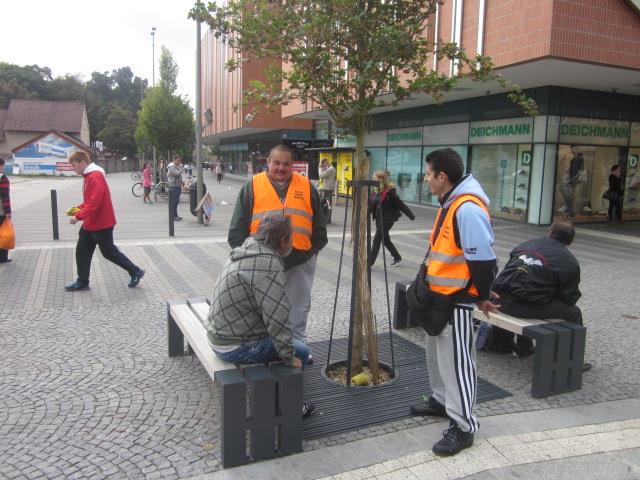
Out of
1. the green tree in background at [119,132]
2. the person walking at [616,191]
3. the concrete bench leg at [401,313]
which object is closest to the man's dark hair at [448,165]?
the concrete bench leg at [401,313]

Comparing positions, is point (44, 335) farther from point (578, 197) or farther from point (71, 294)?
point (578, 197)

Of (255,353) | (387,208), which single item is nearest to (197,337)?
(255,353)

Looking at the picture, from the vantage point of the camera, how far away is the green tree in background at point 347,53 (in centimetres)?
380

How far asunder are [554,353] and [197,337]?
259 centimetres

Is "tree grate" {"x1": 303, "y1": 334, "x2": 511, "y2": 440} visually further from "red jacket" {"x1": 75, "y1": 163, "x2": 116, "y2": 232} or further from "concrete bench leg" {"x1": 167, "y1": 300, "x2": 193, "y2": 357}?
"red jacket" {"x1": 75, "y1": 163, "x2": 116, "y2": 232}

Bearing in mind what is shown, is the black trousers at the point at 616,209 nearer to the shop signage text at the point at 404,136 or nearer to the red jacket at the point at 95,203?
the shop signage text at the point at 404,136

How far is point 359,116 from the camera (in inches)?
160

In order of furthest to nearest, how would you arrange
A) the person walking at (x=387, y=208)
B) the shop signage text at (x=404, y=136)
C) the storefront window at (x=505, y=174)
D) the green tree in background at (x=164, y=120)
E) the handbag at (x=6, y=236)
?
the green tree in background at (x=164, y=120) → the shop signage text at (x=404, y=136) → the storefront window at (x=505, y=174) → the person walking at (x=387, y=208) → the handbag at (x=6, y=236)

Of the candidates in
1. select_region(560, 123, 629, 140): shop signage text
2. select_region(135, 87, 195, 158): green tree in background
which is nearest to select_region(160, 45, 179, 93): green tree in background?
select_region(135, 87, 195, 158): green tree in background

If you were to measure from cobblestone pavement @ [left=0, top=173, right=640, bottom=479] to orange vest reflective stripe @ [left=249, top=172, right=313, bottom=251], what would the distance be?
1.31m

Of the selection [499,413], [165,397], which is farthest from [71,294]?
[499,413]

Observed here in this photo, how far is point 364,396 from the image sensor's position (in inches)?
157

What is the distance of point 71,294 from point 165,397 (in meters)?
3.52

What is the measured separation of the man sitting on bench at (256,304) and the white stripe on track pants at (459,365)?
86cm
